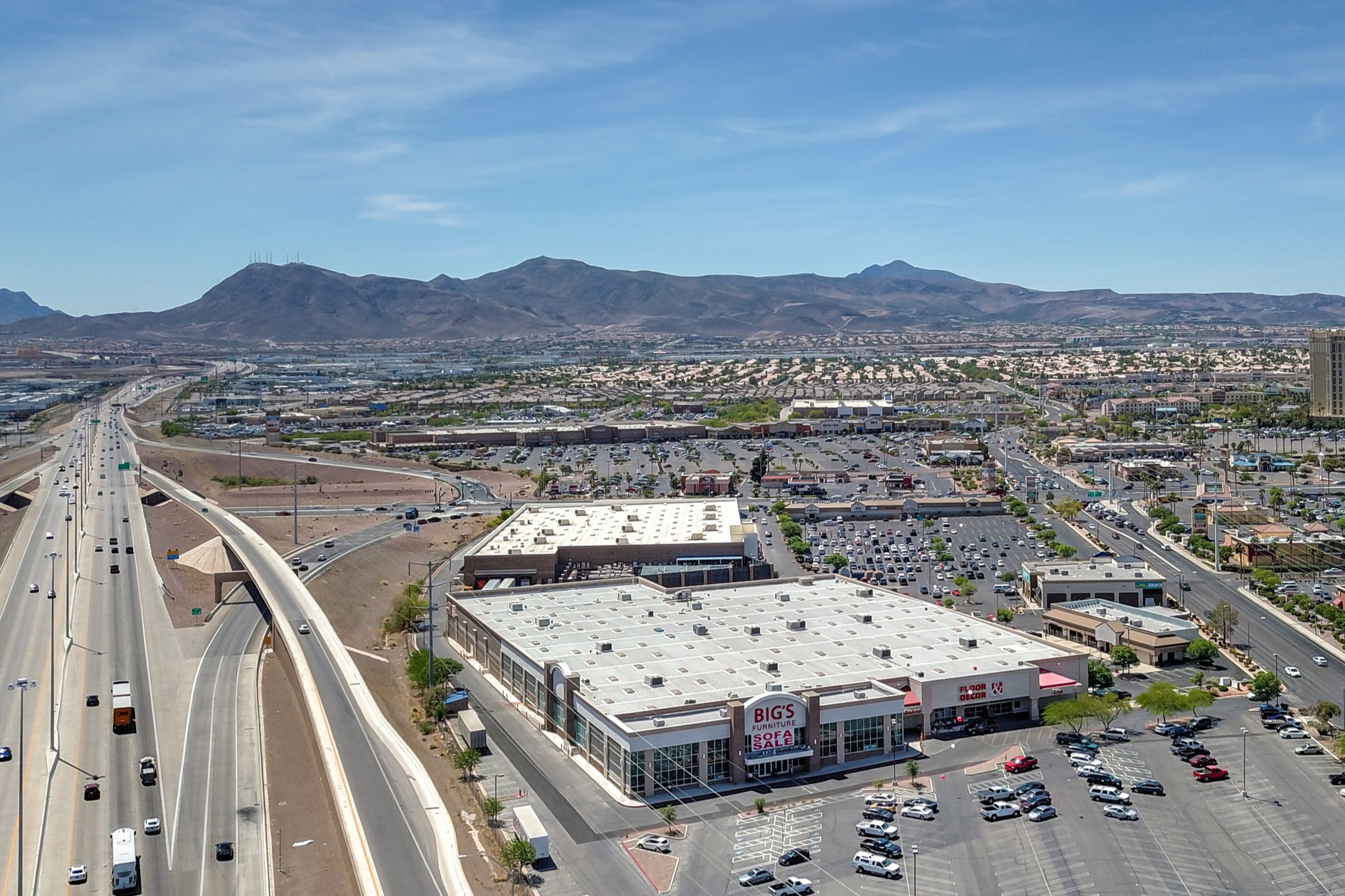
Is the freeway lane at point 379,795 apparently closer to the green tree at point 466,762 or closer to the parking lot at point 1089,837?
the green tree at point 466,762

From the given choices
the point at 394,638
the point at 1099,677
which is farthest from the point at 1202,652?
the point at 394,638

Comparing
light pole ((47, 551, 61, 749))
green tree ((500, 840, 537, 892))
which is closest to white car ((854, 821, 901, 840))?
green tree ((500, 840, 537, 892))

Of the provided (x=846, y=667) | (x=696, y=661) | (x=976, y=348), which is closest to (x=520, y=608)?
(x=696, y=661)

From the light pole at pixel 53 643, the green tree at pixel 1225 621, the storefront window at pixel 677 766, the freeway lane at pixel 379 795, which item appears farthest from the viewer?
the green tree at pixel 1225 621

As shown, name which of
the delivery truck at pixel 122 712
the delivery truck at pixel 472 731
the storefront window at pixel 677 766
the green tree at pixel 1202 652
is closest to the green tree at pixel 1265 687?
the green tree at pixel 1202 652

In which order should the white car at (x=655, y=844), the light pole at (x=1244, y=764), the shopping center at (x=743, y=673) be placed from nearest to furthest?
the white car at (x=655, y=844), the light pole at (x=1244, y=764), the shopping center at (x=743, y=673)

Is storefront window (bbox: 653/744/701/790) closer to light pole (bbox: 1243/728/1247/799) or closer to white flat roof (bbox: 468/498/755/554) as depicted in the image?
light pole (bbox: 1243/728/1247/799)

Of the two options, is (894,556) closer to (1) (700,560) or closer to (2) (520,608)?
(1) (700,560)

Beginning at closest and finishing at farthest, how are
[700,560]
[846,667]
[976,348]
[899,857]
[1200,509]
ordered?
[899,857]
[846,667]
[700,560]
[1200,509]
[976,348]
